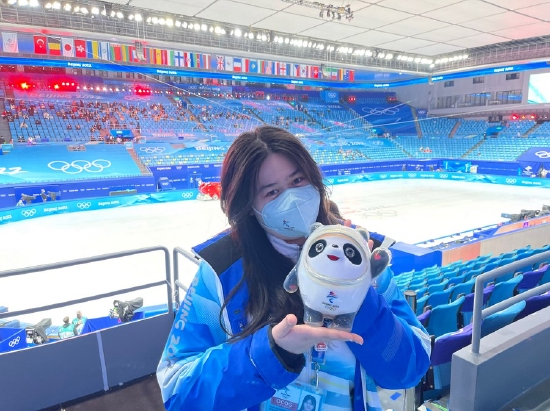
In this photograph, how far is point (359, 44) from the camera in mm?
16234

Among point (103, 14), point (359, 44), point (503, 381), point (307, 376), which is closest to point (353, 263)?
point (307, 376)

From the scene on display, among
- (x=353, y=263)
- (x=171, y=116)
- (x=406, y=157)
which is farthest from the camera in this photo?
(x=406, y=157)

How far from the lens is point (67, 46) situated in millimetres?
11680

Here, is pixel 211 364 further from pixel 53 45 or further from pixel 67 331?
pixel 53 45

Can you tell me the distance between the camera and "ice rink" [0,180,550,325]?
577cm

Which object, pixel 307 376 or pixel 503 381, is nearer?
pixel 307 376

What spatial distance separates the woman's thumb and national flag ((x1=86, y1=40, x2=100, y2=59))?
46.3 feet

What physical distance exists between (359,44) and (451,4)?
577 cm

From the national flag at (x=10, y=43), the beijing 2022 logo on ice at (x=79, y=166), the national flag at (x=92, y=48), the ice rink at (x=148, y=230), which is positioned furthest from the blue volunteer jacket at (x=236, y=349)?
the beijing 2022 logo on ice at (x=79, y=166)

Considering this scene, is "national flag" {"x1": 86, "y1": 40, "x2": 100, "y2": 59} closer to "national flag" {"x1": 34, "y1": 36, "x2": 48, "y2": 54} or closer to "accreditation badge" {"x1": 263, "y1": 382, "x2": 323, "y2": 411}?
"national flag" {"x1": 34, "y1": 36, "x2": 48, "y2": 54}

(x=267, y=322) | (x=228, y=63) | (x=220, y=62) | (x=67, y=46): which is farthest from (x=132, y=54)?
A: (x=267, y=322)

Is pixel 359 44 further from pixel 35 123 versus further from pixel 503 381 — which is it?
pixel 503 381

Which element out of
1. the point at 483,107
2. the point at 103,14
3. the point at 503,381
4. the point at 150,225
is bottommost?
the point at 150,225

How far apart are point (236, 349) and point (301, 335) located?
168 mm
